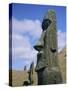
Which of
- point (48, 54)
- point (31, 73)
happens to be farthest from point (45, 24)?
point (31, 73)

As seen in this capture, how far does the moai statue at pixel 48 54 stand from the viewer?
180 centimetres

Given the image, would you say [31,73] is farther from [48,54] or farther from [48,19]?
[48,19]

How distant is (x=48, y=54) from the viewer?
1828 millimetres

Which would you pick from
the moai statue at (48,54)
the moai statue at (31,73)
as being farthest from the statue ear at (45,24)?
the moai statue at (31,73)

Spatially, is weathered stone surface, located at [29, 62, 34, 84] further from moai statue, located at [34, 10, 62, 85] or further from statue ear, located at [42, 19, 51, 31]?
statue ear, located at [42, 19, 51, 31]

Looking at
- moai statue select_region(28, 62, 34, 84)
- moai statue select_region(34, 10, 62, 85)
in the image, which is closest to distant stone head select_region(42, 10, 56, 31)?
moai statue select_region(34, 10, 62, 85)

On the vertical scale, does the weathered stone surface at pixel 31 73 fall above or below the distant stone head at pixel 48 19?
below

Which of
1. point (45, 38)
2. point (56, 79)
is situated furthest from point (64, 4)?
point (56, 79)

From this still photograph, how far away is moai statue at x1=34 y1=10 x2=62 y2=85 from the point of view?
1804mm

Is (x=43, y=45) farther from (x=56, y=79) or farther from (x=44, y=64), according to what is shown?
(x=56, y=79)

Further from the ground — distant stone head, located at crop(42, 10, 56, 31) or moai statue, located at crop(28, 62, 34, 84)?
distant stone head, located at crop(42, 10, 56, 31)

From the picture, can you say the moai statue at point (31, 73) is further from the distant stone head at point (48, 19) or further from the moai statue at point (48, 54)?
the distant stone head at point (48, 19)

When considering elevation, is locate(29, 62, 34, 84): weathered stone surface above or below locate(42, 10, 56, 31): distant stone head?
below

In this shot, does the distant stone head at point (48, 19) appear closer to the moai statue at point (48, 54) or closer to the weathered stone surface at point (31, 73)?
the moai statue at point (48, 54)
